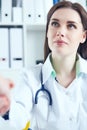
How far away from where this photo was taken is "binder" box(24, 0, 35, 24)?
1593 millimetres

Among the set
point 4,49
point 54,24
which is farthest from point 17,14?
point 54,24

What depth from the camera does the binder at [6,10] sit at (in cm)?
158

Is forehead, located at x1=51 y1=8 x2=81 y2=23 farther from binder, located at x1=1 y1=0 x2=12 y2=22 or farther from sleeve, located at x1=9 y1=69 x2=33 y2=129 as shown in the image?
binder, located at x1=1 y1=0 x2=12 y2=22

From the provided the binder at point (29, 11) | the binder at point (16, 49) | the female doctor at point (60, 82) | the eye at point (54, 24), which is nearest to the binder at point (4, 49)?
the binder at point (16, 49)

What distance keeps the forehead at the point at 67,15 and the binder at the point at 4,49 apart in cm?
55

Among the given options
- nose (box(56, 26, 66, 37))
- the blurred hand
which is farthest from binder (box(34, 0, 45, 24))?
the blurred hand

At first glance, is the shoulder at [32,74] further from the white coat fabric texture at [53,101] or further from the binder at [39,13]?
the binder at [39,13]

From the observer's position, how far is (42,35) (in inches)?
70.4

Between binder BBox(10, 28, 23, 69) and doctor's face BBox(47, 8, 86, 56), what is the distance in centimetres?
50

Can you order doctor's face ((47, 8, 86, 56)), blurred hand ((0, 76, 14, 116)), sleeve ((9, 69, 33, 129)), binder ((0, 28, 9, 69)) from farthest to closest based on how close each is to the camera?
binder ((0, 28, 9, 69)) < doctor's face ((47, 8, 86, 56)) < sleeve ((9, 69, 33, 129)) < blurred hand ((0, 76, 14, 116))

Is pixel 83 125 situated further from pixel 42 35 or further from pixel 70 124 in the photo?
pixel 42 35

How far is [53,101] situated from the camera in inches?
41.9

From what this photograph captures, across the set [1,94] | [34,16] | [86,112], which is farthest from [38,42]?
[1,94]

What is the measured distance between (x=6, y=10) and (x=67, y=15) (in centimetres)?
63
